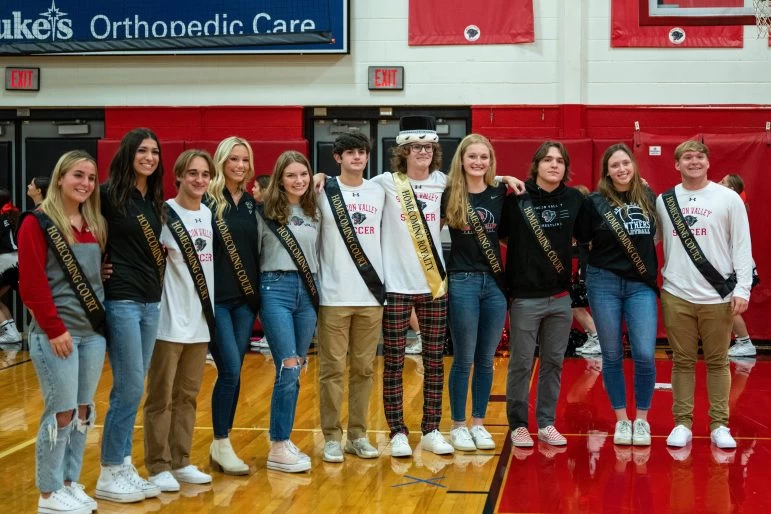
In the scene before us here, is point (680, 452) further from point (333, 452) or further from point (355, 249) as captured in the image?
point (355, 249)

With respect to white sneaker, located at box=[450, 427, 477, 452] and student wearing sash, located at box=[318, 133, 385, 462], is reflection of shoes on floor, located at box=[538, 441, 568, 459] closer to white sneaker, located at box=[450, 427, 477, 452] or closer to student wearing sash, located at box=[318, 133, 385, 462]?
white sneaker, located at box=[450, 427, 477, 452]

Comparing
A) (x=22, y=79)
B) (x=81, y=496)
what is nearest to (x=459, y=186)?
(x=81, y=496)

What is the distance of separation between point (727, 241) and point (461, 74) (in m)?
5.42

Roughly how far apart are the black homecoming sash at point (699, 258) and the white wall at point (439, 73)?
5.09 meters

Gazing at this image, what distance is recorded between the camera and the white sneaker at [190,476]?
4895 millimetres

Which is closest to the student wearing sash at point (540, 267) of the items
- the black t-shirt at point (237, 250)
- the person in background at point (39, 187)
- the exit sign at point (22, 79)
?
the black t-shirt at point (237, 250)

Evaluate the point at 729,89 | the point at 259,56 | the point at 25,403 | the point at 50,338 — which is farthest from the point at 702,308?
the point at 259,56

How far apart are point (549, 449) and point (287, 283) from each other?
5.68 ft

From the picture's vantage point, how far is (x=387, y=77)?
10.6m

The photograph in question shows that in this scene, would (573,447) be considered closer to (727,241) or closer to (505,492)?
(505,492)

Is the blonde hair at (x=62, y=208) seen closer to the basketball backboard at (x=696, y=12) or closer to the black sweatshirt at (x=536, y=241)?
the black sweatshirt at (x=536, y=241)

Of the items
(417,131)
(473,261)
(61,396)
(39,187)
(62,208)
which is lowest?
(61,396)

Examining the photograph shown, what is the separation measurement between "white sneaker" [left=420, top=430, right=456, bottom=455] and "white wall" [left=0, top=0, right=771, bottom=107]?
5679 millimetres

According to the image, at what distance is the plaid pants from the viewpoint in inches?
211
